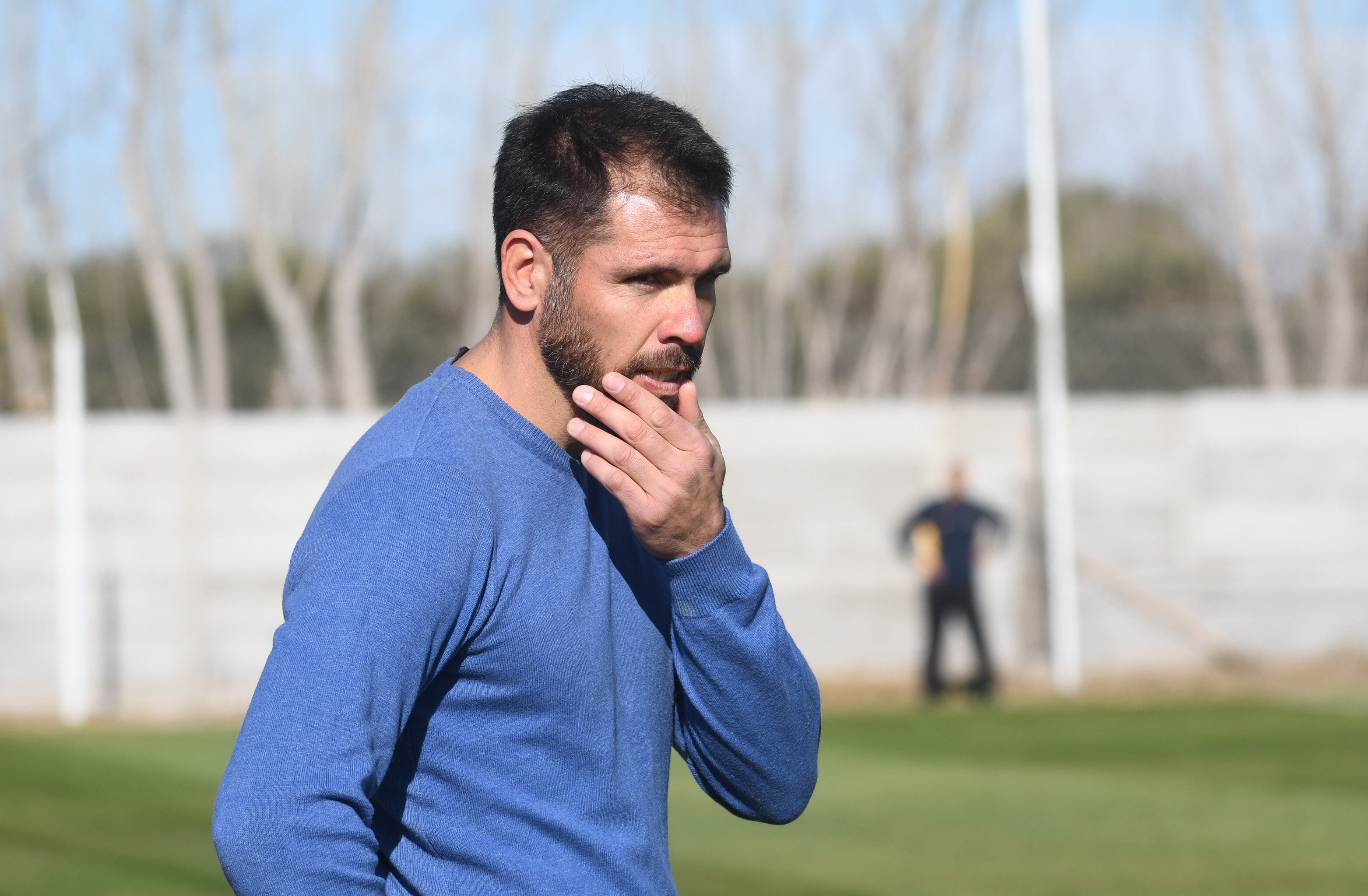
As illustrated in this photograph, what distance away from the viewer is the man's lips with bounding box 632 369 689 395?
2086 millimetres

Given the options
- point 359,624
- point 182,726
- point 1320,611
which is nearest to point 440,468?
point 359,624

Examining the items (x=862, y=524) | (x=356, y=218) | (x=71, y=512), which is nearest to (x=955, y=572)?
(x=862, y=524)

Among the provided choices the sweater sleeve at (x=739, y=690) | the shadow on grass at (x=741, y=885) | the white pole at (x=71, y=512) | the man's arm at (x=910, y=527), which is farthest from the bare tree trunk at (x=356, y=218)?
the sweater sleeve at (x=739, y=690)

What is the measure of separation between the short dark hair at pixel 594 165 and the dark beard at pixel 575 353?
0.04 meters

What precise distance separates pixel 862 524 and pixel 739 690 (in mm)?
15574

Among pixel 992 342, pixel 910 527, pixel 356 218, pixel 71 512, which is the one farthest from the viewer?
pixel 992 342

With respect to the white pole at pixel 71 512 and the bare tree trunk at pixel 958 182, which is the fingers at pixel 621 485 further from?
the bare tree trunk at pixel 958 182

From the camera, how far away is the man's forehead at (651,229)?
2072mm

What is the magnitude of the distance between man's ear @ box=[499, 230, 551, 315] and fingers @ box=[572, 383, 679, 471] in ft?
0.63

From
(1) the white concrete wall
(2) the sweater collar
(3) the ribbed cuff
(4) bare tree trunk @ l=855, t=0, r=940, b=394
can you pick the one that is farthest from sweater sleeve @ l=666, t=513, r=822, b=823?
(4) bare tree trunk @ l=855, t=0, r=940, b=394

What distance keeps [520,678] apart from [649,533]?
23 cm

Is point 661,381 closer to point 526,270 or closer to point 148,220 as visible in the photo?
point 526,270

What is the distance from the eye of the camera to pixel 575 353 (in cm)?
210

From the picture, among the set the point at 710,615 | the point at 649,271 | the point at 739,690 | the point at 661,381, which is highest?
the point at 649,271
